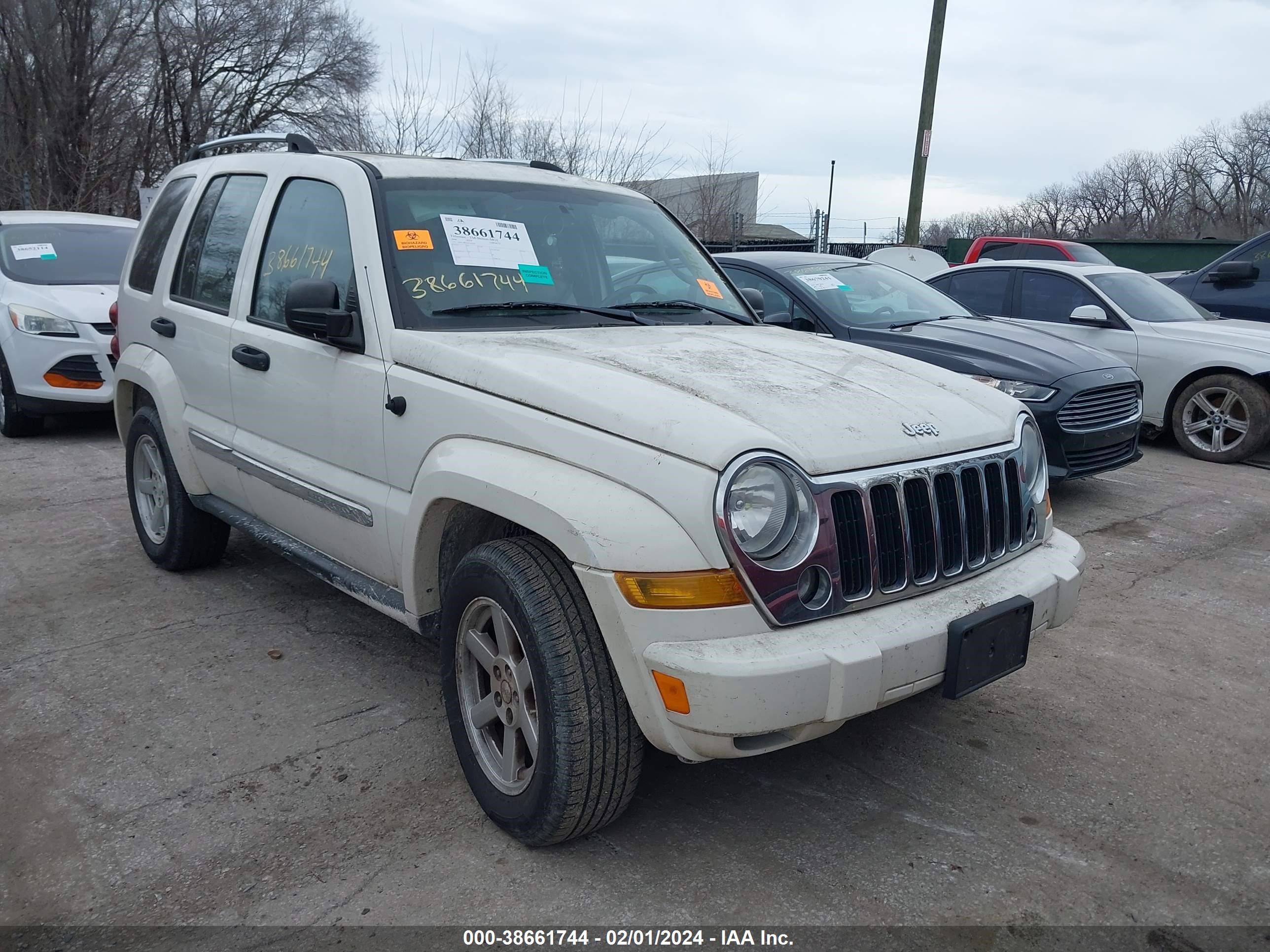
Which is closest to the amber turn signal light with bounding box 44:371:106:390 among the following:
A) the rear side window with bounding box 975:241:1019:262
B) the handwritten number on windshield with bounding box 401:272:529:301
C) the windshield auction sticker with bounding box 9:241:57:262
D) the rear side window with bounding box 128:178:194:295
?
the windshield auction sticker with bounding box 9:241:57:262

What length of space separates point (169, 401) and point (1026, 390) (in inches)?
188

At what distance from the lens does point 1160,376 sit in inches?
320

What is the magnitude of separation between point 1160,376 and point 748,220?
1187 centimetres

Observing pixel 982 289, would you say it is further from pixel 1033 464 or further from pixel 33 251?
pixel 33 251

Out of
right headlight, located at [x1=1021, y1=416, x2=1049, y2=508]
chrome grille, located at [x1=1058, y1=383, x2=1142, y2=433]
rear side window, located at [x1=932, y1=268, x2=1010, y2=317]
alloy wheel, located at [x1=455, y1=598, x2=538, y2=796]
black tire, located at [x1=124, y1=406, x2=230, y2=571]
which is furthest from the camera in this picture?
rear side window, located at [x1=932, y1=268, x2=1010, y2=317]

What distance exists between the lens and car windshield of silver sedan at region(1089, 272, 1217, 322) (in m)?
8.39

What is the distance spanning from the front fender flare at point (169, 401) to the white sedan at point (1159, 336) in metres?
6.45

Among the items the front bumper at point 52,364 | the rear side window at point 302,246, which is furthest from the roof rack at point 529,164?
the front bumper at point 52,364

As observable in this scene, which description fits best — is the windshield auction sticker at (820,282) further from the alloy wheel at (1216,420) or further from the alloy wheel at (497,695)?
the alloy wheel at (497,695)

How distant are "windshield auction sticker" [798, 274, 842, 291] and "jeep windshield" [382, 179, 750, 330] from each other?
298cm

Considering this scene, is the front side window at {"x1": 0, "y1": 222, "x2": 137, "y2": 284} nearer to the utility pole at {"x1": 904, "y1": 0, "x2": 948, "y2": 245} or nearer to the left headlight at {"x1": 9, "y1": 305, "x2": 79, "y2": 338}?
the left headlight at {"x1": 9, "y1": 305, "x2": 79, "y2": 338}

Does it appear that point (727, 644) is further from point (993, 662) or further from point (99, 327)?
point (99, 327)

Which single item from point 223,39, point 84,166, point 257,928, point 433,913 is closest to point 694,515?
point 433,913

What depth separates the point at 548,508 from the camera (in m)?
2.46
